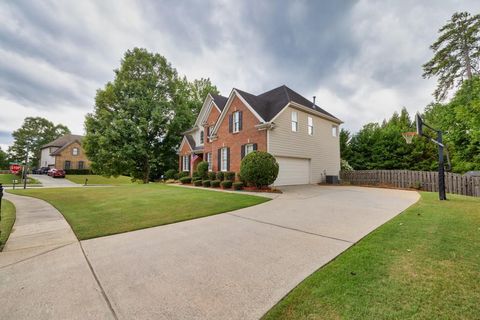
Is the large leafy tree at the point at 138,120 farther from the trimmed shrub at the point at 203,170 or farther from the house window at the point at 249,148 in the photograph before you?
the house window at the point at 249,148

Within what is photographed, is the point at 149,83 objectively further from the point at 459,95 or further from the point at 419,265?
the point at 459,95

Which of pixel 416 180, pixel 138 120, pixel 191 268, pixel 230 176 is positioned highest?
pixel 138 120

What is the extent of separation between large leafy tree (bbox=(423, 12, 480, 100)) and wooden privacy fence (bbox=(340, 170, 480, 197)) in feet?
39.1

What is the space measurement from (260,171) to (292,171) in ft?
14.8

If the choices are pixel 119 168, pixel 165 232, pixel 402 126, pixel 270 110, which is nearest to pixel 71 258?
pixel 165 232

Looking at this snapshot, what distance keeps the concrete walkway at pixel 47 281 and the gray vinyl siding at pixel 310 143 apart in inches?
459

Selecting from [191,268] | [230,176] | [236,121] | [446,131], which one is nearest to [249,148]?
[230,176]

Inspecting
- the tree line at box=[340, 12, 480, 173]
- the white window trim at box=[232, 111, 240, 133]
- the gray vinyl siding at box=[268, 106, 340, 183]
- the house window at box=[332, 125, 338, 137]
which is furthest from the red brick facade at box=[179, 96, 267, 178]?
the tree line at box=[340, 12, 480, 173]

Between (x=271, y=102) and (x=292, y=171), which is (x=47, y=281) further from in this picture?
(x=271, y=102)

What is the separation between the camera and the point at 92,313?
2.10 metres

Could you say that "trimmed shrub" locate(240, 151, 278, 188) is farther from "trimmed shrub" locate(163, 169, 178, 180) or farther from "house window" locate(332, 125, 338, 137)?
"trimmed shrub" locate(163, 169, 178, 180)

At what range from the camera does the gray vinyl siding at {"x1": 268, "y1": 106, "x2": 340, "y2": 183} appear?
562 inches

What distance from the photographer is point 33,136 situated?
51.6 metres

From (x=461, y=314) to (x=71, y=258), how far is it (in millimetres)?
5452
